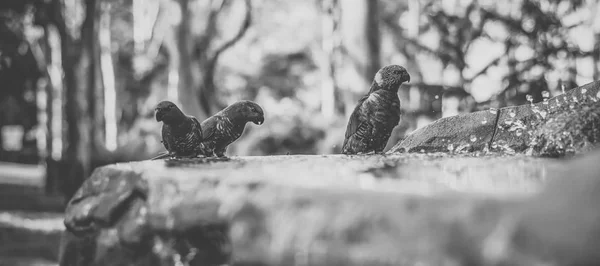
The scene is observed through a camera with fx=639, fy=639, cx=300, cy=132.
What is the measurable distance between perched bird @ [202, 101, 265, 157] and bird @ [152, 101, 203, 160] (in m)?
0.16

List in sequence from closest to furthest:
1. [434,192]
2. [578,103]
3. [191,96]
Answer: [434,192]
[578,103]
[191,96]

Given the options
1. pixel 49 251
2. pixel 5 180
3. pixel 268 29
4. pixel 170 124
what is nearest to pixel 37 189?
pixel 5 180

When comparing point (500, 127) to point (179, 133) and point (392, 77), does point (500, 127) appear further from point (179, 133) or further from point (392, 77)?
point (179, 133)

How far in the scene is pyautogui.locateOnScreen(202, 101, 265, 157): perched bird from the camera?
14.9ft

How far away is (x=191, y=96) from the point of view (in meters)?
14.7

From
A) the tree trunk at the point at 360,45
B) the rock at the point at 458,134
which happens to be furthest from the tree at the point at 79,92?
the rock at the point at 458,134

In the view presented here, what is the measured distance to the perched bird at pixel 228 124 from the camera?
14.9ft

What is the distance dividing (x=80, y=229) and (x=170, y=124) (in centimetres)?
96

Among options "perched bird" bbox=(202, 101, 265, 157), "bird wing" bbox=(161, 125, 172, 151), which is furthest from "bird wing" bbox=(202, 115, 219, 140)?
"bird wing" bbox=(161, 125, 172, 151)

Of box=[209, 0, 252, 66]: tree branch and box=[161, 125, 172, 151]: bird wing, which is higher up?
box=[209, 0, 252, 66]: tree branch

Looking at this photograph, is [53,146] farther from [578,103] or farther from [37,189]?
[578,103]

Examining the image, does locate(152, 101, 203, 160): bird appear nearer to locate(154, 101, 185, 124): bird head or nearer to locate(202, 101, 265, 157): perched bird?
locate(154, 101, 185, 124): bird head

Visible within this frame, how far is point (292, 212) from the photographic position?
7.82ft

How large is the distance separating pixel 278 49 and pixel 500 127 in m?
27.1
